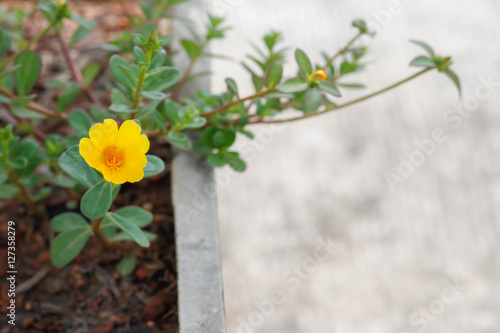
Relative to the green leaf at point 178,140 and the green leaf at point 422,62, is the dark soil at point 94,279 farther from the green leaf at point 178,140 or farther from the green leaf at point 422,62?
the green leaf at point 422,62

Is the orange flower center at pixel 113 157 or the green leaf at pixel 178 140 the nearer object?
the orange flower center at pixel 113 157

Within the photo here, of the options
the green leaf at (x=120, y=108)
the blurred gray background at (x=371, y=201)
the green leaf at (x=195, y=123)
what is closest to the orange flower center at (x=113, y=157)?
the green leaf at (x=120, y=108)

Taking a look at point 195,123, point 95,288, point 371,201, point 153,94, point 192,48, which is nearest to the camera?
point 153,94

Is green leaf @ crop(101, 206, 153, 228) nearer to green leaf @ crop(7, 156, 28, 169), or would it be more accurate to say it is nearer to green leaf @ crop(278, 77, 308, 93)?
green leaf @ crop(7, 156, 28, 169)

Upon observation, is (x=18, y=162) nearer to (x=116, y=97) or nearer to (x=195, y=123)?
(x=116, y=97)

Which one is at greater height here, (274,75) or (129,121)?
(274,75)

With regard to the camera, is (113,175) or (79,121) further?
(79,121)

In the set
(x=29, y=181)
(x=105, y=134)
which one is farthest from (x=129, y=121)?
(x=29, y=181)
